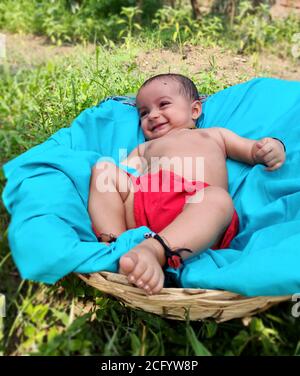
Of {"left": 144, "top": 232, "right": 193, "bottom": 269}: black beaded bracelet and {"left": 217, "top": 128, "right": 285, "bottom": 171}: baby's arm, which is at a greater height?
{"left": 217, "top": 128, "right": 285, "bottom": 171}: baby's arm

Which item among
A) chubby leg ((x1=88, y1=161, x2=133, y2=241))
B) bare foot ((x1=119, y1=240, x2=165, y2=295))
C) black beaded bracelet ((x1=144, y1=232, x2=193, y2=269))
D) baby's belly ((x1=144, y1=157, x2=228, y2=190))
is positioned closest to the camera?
bare foot ((x1=119, y1=240, x2=165, y2=295))

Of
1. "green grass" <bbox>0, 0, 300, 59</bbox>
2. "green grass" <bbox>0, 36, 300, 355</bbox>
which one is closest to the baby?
"green grass" <bbox>0, 36, 300, 355</bbox>

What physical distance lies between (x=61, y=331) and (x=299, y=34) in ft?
11.9

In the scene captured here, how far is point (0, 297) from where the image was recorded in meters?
1.49

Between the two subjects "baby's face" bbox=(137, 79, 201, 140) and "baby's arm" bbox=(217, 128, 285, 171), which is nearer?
"baby's arm" bbox=(217, 128, 285, 171)

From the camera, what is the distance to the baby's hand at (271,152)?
197 cm

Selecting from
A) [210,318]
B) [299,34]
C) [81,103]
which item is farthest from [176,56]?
[210,318]

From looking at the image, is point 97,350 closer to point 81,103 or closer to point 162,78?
point 162,78

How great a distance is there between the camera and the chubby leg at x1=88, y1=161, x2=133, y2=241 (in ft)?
5.81

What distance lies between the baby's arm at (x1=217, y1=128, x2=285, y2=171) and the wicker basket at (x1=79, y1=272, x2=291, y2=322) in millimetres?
691

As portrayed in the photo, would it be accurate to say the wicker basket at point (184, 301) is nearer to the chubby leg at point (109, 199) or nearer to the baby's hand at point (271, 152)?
the chubby leg at point (109, 199)

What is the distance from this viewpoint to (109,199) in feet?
5.98

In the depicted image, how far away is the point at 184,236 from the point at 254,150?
2.23ft

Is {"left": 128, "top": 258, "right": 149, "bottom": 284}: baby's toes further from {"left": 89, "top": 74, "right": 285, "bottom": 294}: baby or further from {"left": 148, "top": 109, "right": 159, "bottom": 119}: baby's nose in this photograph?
{"left": 148, "top": 109, "right": 159, "bottom": 119}: baby's nose
